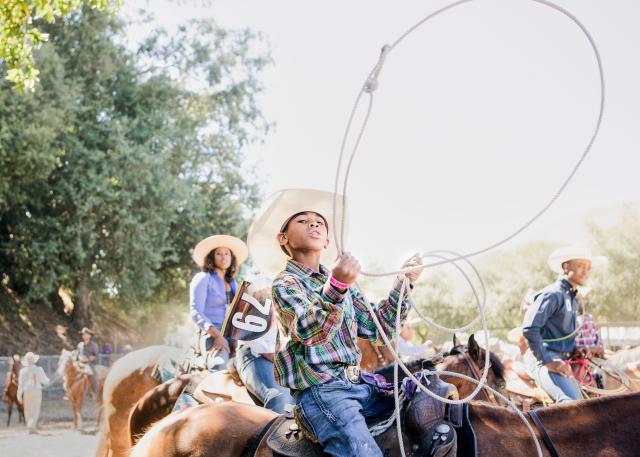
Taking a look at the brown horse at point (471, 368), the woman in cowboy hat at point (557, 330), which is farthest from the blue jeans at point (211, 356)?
the woman in cowboy hat at point (557, 330)

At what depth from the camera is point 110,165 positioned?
25.5 metres

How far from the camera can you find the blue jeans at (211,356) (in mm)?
7953

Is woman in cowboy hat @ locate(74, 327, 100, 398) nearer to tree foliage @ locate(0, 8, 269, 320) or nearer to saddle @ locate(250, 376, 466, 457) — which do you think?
tree foliage @ locate(0, 8, 269, 320)

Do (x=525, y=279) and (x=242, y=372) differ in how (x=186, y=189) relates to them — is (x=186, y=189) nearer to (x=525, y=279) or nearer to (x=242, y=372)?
(x=242, y=372)

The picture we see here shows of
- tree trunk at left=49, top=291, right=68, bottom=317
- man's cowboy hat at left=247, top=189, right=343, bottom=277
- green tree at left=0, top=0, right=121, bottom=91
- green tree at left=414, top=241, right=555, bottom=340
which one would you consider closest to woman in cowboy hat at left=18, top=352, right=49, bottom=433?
tree trunk at left=49, top=291, right=68, bottom=317

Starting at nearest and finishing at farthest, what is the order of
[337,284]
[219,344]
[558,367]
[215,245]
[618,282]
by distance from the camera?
1. [337,284]
2. [558,367]
3. [219,344]
4. [215,245]
5. [618,282]

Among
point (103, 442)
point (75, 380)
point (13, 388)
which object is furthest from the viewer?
point (75, 380)

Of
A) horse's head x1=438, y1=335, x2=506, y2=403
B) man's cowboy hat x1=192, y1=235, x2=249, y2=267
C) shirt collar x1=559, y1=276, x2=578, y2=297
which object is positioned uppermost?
man's cowboy hat x1=192, y1=235, x2=249, y2=267

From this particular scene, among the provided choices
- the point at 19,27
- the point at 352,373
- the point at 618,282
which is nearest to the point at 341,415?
the point at 352,373

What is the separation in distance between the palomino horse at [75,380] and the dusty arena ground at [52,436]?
540mm

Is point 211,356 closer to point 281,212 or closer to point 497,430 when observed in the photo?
point 281,212

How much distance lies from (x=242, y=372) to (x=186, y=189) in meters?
21.0

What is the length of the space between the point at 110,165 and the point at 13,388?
8356 mm

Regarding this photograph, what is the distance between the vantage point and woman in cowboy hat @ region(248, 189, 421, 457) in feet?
11.1
